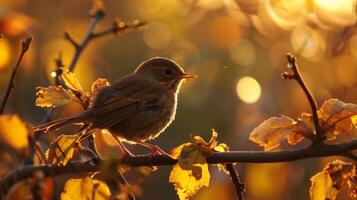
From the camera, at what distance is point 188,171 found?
3336mm

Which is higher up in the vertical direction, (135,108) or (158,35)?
(158,35)

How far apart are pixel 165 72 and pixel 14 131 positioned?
4.04 meters

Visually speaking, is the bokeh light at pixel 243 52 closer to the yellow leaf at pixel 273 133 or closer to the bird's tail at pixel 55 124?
the bird's tail at pixel 55 124

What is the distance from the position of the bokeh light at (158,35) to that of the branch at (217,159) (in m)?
6.83

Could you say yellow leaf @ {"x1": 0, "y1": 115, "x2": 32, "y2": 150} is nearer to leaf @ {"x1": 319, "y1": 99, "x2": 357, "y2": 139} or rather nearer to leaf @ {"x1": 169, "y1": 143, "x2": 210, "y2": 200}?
leaf @ {"x1": 169, "y1": 143, "x2": 210, "y2": 200}

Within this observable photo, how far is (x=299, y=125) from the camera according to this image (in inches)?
128

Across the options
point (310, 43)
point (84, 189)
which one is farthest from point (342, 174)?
point (310, 43)

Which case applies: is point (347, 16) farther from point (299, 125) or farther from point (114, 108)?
point (299, 125)

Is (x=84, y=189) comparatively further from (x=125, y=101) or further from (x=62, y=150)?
(x=125, y=101)

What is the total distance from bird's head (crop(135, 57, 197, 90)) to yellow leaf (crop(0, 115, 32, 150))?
3.84 m

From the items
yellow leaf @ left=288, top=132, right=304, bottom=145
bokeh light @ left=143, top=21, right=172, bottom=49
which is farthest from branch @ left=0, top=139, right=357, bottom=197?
bokeh light @ left=143, top=21, right=172, bottom=49

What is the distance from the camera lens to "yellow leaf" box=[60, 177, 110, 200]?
324 centimetres

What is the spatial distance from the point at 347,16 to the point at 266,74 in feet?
6.57

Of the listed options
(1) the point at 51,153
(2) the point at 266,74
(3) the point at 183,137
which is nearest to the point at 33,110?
(3) the point at 183,137
